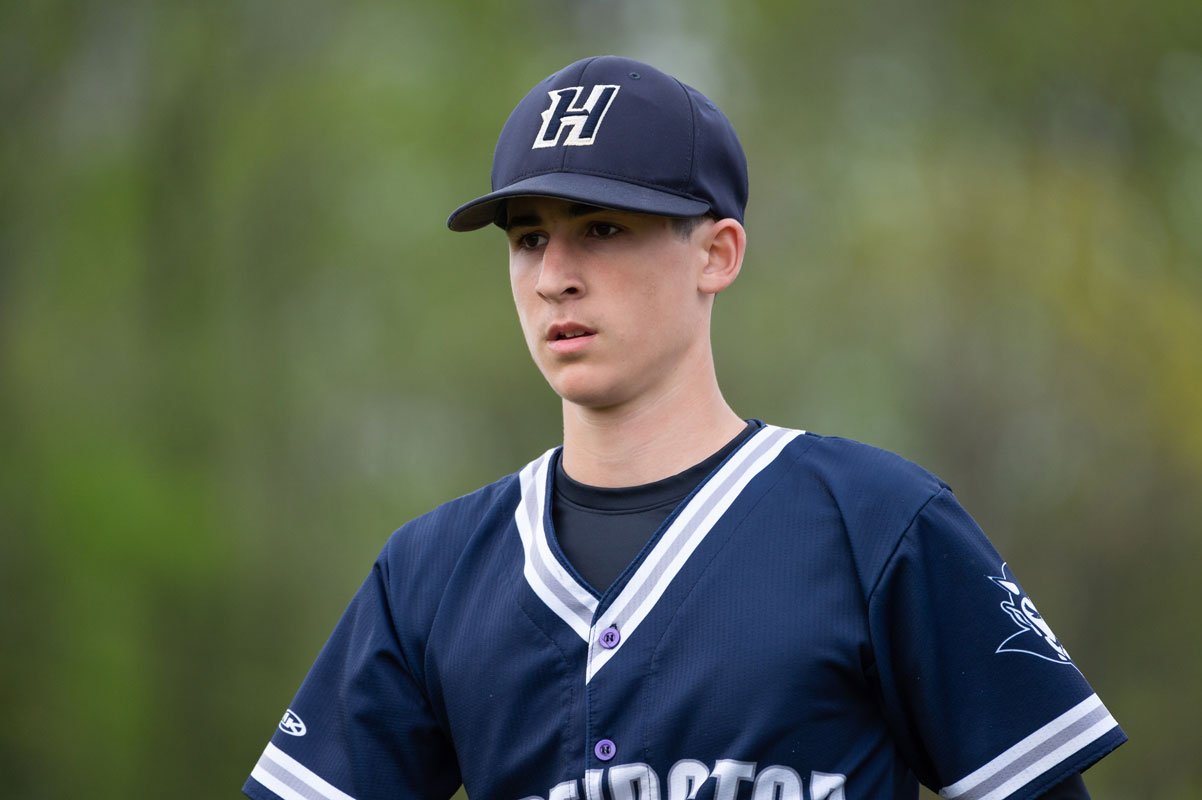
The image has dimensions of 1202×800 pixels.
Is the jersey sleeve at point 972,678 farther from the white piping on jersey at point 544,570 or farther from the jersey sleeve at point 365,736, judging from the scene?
the jersey sleeve at point 365,736

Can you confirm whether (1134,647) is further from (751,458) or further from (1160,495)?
(751,458)

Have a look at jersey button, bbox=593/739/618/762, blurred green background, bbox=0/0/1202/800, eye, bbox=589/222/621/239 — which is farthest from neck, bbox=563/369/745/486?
blurred green background, bbox=0/0/1202/800

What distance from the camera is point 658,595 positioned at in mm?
1505

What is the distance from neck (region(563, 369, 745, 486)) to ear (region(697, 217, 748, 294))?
132mm

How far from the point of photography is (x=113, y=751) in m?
5.16

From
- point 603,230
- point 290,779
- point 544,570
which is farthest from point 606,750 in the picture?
point 603,230

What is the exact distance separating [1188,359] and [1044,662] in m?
4.42

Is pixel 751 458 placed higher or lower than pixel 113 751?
higher

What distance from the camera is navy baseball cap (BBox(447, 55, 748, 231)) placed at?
1.52m

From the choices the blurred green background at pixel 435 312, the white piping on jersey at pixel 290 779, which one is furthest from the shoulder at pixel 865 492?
the blurred green background at pixel 435 312

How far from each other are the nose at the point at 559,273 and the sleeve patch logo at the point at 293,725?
660 millimetres

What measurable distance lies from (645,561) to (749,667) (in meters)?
0.19

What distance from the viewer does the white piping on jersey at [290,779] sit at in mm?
1630

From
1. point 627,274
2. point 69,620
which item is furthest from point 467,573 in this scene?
point 69,620
